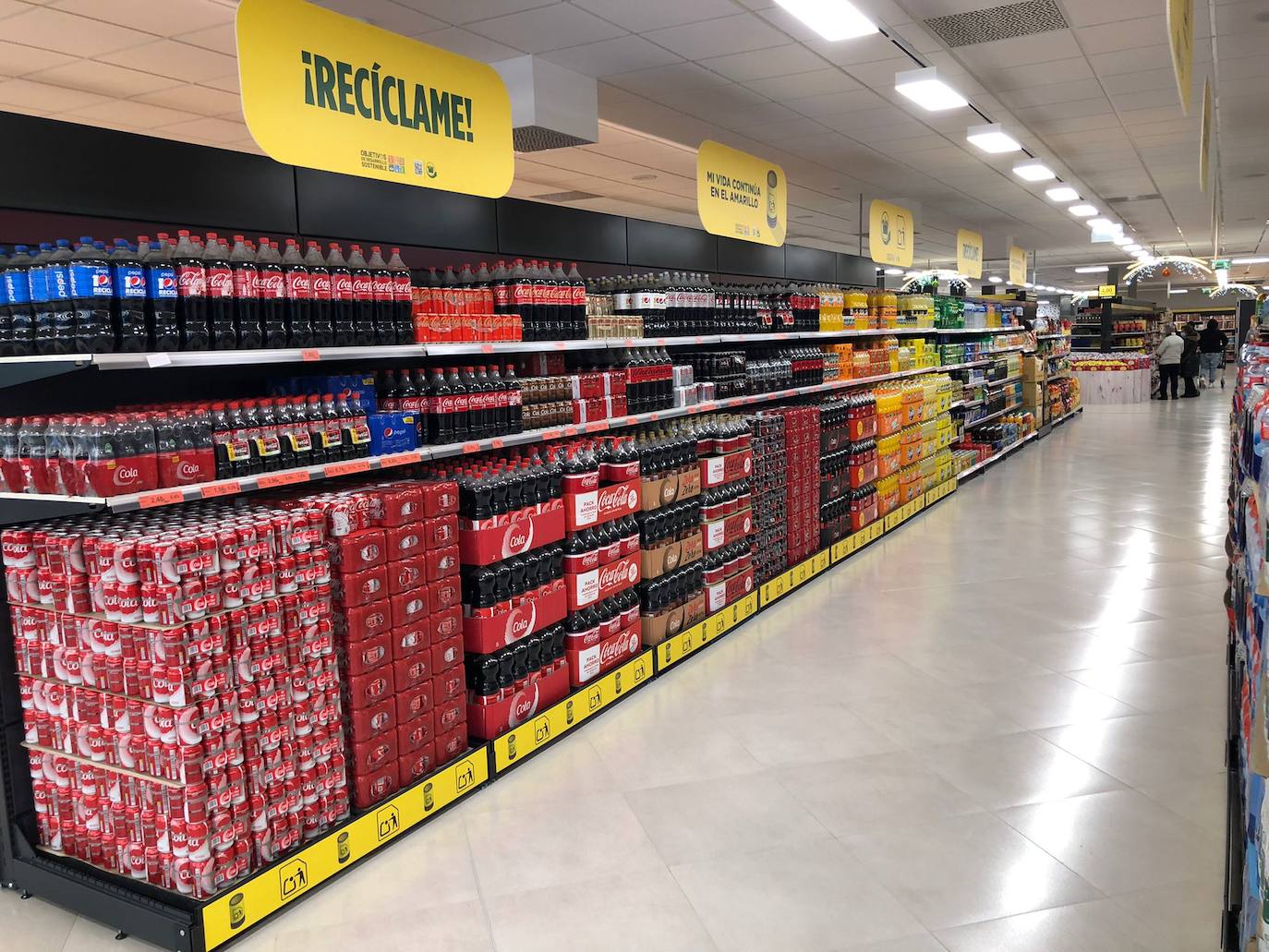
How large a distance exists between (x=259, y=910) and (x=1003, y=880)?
237cm

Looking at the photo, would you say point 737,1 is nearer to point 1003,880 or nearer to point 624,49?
point 624,49

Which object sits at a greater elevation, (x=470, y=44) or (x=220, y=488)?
(x=470, y=44)

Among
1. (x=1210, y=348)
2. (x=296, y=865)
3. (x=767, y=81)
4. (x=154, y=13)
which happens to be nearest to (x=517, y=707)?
(x=296, y=865)

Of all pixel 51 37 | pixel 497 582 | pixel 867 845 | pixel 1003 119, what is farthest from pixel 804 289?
pixel 51 37

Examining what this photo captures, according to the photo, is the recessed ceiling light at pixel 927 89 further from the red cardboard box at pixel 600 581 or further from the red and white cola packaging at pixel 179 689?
the red and white cola packaging at pixel 179 689

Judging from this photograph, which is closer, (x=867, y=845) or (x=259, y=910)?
(x=259, y=910)

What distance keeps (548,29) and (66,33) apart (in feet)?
10.6

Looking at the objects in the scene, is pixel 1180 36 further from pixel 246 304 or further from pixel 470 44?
pixel 470 44

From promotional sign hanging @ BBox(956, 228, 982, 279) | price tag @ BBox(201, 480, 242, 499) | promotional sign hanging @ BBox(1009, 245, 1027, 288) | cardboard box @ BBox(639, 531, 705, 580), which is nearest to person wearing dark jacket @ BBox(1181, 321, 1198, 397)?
promotional sign hanging @ BBox(1009, 245, 1027, 288)

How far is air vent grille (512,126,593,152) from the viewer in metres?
5.99

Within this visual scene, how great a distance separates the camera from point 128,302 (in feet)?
8.92

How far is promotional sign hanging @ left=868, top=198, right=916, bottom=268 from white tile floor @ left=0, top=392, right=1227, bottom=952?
157 inches

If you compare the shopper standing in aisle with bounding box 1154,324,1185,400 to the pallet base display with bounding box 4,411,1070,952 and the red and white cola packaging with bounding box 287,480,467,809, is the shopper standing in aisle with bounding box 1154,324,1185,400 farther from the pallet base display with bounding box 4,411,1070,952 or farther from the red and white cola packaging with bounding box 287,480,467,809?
the red and white cola packaging with bounding box 287,480,467,809

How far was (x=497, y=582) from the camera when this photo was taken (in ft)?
12.5
